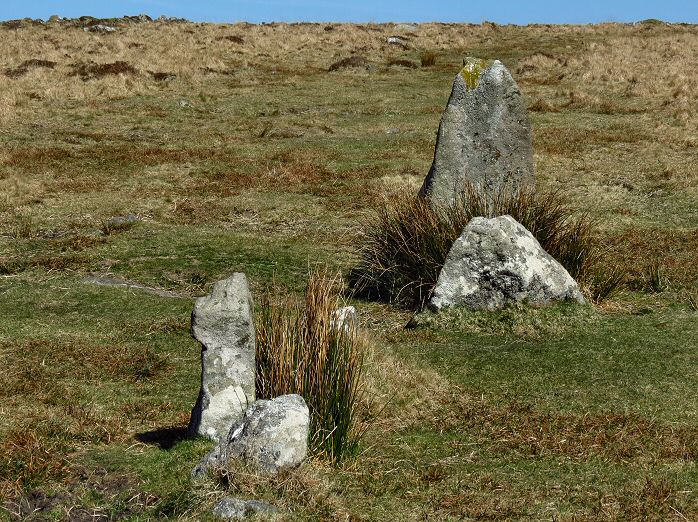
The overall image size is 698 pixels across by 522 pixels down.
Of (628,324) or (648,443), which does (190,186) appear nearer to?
(628,324)

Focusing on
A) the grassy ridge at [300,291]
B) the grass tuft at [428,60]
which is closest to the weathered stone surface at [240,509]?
the grassy ridge at [300,291]

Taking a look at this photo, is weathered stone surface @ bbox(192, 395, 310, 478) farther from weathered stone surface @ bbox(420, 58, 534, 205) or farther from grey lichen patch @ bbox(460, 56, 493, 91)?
grey lichen patch @ bbox(460, 56, 493, 91)

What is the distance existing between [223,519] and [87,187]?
17.9 metres

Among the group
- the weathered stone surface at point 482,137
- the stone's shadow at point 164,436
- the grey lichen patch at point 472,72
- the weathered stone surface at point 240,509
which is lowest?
the stone's shadow at point 164,436

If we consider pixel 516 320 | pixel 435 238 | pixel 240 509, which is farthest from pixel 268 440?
pixel 435 238

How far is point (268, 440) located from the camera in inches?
302

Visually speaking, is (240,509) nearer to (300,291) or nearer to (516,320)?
(516,320)

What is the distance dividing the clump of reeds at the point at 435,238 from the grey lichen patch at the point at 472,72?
2235 millimetres

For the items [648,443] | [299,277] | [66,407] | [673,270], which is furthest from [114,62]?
[648,443]

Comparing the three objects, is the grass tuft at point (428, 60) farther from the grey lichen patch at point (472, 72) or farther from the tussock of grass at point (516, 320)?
the tussock of grass at point (516, 320)

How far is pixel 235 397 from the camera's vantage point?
8836 millimetres

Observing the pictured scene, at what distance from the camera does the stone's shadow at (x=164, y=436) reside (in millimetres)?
9211

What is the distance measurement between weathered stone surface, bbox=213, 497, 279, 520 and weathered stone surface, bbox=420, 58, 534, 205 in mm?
10259

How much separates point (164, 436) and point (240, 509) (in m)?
2.53
